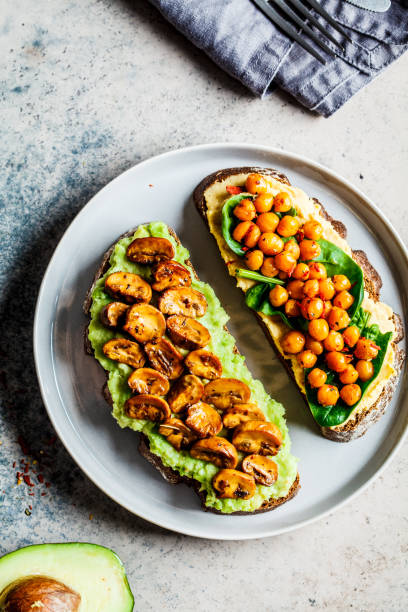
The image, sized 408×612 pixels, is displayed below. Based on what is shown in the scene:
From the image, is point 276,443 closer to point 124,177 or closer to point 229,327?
point 229,327

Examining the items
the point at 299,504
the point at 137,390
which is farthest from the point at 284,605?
the point at 137,390

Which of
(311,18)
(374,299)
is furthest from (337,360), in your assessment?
(311,18)

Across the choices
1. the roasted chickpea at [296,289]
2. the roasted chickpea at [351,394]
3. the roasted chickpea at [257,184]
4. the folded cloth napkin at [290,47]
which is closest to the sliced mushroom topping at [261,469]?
the roasted chickpea at [351,394]

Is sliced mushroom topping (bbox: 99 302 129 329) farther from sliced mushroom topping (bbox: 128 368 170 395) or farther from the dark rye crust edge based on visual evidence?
the dark rye crust edge

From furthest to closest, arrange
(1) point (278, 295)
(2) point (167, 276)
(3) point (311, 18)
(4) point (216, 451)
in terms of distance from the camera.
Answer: (3) point (311, 18)
(1) point (278, 295)
(2) point (167, 276)
(4) point (216, 451)

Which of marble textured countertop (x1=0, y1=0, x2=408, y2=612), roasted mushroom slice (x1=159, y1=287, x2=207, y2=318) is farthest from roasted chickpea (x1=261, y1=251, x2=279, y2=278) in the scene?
marble textured countertop (x1=0, y1=0, x2=408, y2=612)

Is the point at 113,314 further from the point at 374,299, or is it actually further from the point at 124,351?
the point at 374,299

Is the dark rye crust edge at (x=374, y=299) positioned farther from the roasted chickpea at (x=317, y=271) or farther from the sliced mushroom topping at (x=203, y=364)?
the sliced mushroom topping at (x=203, y=364)
